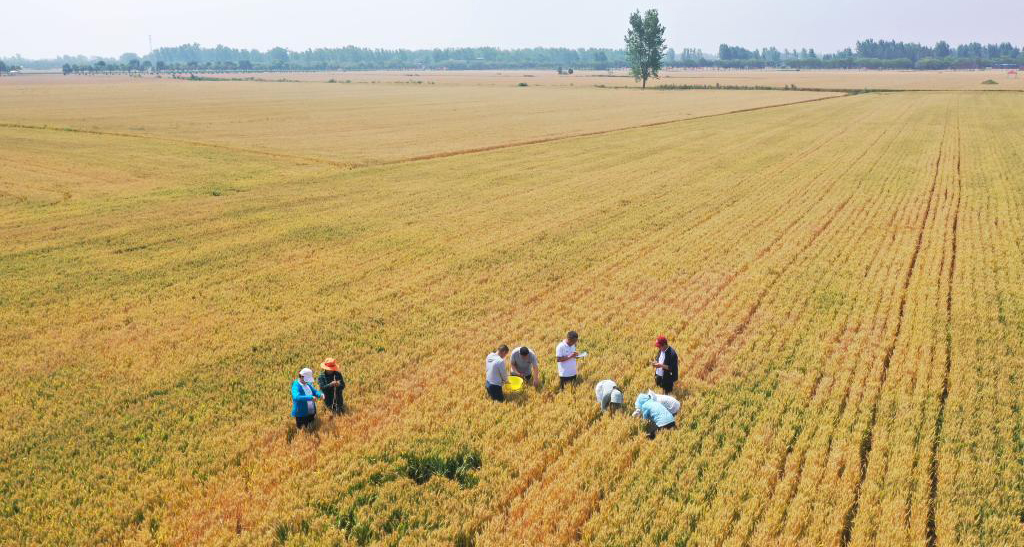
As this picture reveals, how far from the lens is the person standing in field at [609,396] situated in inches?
469

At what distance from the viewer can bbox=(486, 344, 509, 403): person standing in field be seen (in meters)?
12.3

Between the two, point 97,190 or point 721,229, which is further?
point 97,190

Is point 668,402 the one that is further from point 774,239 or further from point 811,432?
point 774,239

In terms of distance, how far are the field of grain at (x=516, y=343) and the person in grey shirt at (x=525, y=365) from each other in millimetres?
411

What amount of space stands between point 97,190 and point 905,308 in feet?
122

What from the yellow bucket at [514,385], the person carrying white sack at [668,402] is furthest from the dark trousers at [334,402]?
the person carrying white sack at [668,402]

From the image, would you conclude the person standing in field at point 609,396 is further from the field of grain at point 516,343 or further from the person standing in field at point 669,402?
the person standing in field at point 669,402

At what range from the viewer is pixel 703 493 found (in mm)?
9578

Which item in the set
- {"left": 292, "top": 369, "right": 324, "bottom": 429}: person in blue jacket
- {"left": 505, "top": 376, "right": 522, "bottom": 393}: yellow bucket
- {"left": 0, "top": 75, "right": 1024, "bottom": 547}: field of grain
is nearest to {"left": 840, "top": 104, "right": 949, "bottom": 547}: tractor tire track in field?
{"left": 0, "top": 75, "right": 1024, "bottom": 547}: field of grain

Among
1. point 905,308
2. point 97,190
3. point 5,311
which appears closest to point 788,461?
point 905,308

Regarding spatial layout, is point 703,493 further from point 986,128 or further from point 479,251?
point 986,128

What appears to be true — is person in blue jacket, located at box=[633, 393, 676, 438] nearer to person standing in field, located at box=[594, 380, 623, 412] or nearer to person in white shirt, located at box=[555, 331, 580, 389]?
person standing in field, located at box=[594, 380, 623, 412]

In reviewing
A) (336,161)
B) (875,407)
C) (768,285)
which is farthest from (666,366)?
(336,161)

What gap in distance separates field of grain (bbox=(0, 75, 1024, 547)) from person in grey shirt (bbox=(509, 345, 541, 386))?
1.35ft
